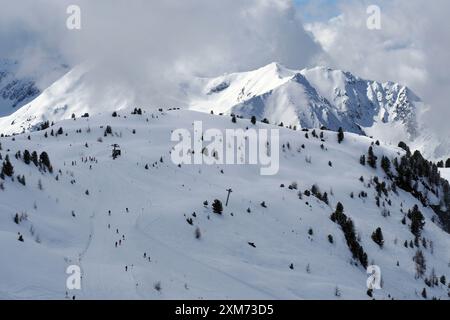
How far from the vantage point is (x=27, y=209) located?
34438 mm

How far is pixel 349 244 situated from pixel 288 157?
2725 centimetres

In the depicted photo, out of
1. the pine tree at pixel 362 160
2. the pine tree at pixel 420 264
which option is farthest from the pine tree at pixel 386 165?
the pine tree at pixel 420 264

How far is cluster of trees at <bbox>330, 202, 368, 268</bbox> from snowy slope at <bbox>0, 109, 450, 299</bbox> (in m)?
0.72

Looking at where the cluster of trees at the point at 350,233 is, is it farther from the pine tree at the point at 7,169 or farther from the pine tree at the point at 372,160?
the pine tree at the point at 7,169

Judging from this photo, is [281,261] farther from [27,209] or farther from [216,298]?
[27,209]

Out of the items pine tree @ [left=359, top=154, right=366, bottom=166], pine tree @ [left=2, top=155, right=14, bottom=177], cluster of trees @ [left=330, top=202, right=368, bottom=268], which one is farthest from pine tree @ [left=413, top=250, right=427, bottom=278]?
pine tree @ [left=2, top=155, right=14, bottom=177]

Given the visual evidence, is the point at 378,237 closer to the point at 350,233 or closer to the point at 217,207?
the point at 350,233

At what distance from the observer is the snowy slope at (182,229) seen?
26.4 metres

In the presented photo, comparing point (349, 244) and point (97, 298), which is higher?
point (349, 244)

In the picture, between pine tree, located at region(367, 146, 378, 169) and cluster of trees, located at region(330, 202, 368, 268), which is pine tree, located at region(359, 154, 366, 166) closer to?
pine tree, located at region(367, 146, 378, 169)

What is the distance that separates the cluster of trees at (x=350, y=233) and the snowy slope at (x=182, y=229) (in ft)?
2.35

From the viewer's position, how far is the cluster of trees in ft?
139

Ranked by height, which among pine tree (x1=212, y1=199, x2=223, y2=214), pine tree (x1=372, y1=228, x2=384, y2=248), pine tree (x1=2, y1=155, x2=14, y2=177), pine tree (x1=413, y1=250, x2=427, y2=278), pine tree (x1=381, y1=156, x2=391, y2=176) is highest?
pine tree (x1=381, y1=156, x2=391, y2=176)
